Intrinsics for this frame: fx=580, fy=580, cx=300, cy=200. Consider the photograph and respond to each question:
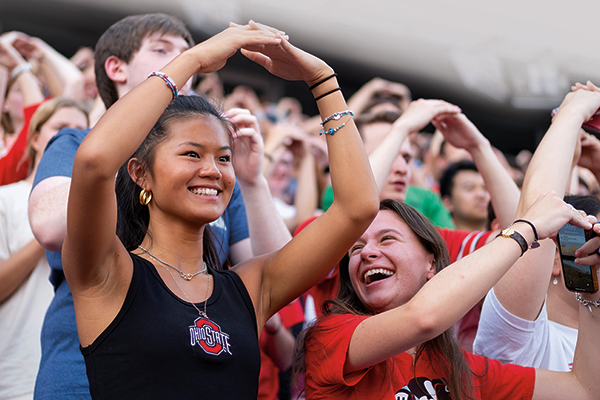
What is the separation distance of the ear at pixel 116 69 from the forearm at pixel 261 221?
0.56 m

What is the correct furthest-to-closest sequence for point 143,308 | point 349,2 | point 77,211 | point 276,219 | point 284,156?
1. point 349,2
2. point 284,156
3. point 276,219
4. point 143,308
5. point 77,211

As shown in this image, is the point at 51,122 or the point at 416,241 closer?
the point at 416,241

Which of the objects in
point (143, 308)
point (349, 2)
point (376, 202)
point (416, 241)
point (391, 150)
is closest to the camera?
point (143, 308)

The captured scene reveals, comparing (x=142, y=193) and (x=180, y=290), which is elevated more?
(x=142, y=193)

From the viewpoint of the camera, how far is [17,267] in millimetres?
2121

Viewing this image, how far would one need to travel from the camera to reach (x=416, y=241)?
1.81 metres

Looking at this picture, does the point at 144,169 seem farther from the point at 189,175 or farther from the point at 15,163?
the point at 15,163

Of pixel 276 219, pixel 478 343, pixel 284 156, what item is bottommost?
pixel 284 156

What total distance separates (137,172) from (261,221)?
0.52 metres

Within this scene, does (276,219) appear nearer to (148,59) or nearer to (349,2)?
(148,59)

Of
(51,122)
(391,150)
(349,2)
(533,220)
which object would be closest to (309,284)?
(533,220)

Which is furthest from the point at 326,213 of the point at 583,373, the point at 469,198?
the point at 469,198

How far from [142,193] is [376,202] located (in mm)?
608

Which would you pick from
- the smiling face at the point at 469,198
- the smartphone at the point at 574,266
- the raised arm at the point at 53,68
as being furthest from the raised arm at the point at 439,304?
the raised arm at the point at 53,68
